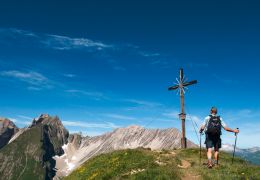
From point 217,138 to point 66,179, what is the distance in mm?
14513

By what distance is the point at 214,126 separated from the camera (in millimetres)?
21875

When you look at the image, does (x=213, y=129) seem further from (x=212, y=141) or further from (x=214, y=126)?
(x=212, y=141)

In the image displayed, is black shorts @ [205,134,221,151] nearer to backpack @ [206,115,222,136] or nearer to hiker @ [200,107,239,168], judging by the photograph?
hiker @ [200,107,239,168]

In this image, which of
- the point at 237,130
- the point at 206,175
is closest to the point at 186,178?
the point at 206,175

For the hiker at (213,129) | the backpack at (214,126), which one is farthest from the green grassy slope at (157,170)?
the backpack at (214,126)

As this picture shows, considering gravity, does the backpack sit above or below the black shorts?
above

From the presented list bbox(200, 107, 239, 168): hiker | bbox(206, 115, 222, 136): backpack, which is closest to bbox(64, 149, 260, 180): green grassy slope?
bbox(200, 107, 239, 168): hiker

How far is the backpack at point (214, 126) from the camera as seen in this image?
21875 millimetres

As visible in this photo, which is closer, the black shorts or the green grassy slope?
the green grassy slope

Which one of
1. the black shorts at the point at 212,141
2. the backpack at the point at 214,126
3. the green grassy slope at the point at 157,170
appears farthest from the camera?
the black shorts at the point at 212,141

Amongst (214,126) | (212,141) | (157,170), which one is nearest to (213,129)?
(214,126)

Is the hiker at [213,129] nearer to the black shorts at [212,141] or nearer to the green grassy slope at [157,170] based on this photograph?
the black shorts at [212,141]

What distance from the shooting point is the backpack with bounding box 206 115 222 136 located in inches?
861

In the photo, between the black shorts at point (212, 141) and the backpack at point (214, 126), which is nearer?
the backpack at point (214, 126)
